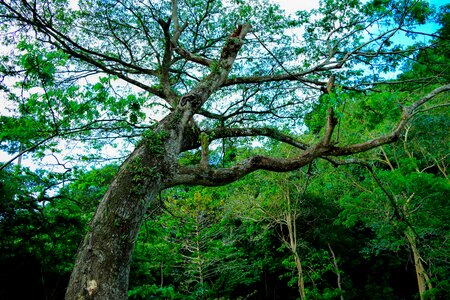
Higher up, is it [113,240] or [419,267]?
[419,267]

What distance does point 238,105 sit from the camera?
5.67 m

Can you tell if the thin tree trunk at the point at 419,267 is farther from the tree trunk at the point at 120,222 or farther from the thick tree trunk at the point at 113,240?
the thick tree trunk at the point at 113,240

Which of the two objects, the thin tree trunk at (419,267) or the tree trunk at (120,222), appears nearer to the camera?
the tree trunk at (120,222)

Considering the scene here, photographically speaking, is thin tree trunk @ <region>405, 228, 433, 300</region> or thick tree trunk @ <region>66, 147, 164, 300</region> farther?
thin tree trunk @ <region>405, 228, 433, 300</region>

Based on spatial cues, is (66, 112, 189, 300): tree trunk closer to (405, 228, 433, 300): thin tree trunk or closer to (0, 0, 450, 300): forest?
(0, 0, 450, 300): forest

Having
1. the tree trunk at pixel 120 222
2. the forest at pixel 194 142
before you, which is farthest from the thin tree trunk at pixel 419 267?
the tree trunk at pixel 120 222

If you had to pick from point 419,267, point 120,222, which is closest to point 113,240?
point 120,222

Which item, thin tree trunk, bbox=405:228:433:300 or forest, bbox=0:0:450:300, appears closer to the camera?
forest, bbox=0:0:450:300

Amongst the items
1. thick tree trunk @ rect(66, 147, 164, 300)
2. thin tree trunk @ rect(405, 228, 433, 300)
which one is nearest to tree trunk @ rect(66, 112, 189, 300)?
thick tree trunk @ rect(66, 147, 164, 300)

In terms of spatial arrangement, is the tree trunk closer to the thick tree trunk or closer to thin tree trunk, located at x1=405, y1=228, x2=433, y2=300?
the thick tree trunk

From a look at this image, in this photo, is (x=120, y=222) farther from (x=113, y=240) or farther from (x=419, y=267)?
(x=419, y=267)

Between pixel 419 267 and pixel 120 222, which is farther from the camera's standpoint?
pixel 419 267

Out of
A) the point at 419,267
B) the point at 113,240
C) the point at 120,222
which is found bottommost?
the point at 113,240

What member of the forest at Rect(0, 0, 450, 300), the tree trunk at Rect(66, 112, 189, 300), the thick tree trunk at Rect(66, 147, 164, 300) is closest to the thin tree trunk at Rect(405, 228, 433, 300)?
the forest at Rect(0, 0, 450, 300)
